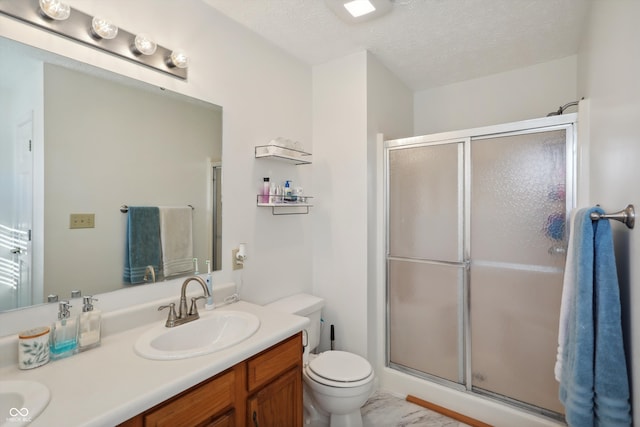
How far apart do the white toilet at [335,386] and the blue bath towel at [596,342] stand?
38.2 inches

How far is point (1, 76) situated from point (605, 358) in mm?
2165

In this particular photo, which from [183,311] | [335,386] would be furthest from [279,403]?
[183,311]

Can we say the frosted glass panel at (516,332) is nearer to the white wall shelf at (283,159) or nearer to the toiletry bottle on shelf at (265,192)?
the white wall shelf at (283,159)

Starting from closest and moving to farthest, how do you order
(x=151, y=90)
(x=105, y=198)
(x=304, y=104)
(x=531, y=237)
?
(x=105, y=198) → (x=151, y=90) → (x=531, y=237) → (x=304, y=104)

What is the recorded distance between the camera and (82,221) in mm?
1273

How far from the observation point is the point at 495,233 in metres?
1.97

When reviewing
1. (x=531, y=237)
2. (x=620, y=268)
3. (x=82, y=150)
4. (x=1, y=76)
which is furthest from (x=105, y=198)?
(x=531, y=237)

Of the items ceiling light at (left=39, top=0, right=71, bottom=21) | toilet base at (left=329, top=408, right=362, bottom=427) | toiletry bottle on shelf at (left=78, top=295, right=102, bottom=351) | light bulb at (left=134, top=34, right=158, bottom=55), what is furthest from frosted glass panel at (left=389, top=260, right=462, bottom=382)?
ceiling light at (left=39, top=0, right=71, bottom=21)

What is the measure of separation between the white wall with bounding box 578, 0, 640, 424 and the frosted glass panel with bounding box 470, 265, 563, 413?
64cm

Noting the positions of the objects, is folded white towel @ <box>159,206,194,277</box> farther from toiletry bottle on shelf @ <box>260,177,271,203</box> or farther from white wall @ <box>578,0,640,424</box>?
white wall @ <box>578,0,640,424</box>

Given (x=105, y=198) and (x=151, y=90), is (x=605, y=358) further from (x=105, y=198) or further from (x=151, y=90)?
(x=151, y=90)

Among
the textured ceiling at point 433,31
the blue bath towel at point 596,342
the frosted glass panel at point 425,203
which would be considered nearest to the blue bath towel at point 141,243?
the textured ceiling at point 433,31

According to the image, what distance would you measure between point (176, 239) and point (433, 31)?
6.58ft

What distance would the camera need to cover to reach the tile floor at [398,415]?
1.98 m
